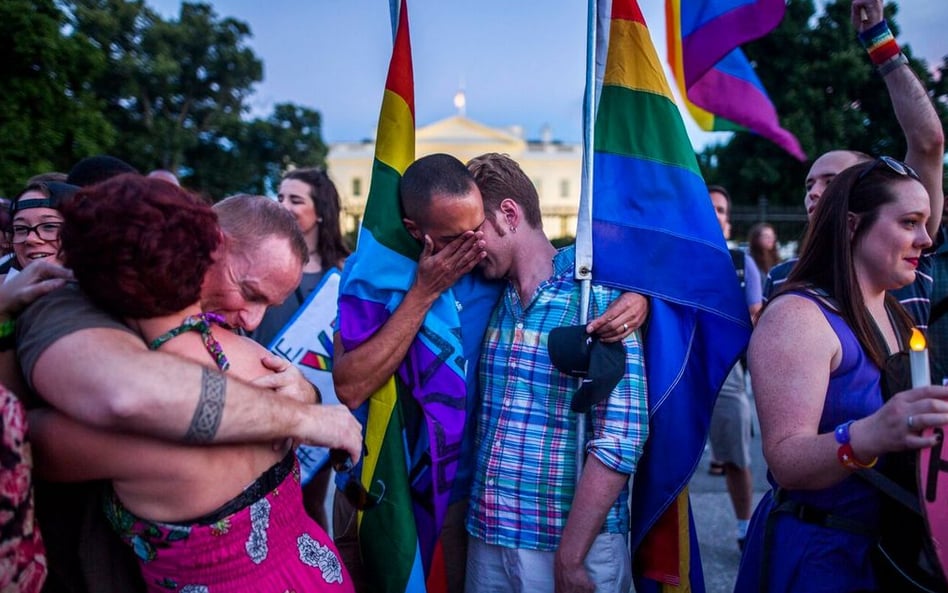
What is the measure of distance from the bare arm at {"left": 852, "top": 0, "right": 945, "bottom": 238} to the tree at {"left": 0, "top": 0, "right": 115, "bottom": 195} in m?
14.8

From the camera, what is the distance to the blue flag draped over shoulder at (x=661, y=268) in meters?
1.98

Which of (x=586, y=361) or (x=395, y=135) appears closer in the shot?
(x=586, y=361)

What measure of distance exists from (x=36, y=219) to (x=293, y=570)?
1.85 m

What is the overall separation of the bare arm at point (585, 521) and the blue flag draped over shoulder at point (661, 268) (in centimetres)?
22

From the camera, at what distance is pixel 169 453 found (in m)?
1.31

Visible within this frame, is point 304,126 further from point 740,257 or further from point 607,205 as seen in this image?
point 607,205

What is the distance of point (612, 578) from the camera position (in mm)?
1929

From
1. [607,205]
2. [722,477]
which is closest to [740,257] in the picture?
[722,477]

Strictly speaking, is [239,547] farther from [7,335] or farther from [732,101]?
[732,101]

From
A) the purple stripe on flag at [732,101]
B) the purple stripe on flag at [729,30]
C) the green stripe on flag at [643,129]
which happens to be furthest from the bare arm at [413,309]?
the purple stripe on flag at [732,101]

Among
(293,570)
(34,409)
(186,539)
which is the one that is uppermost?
(34,409)

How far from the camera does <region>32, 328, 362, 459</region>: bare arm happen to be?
1.17 metres

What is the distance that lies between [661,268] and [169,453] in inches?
56.1

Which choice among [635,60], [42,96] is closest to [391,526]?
[635,60]
